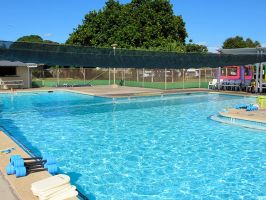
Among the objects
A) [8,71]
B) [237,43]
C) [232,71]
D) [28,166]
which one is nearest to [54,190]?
[28,166]

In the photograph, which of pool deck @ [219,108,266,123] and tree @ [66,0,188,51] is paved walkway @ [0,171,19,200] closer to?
pool deck @ [219,108,266,123]

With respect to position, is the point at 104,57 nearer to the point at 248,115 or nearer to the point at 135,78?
the point at 248,115

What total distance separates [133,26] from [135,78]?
302 inches

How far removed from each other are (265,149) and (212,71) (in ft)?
68.8

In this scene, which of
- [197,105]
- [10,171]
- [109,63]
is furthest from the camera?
[197,105]

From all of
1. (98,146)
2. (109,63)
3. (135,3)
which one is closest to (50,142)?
(98,146)

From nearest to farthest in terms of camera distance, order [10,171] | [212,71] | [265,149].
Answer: [10,171] → [265,149] → [212,71]

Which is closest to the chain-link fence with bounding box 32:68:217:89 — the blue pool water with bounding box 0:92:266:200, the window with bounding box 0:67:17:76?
the window with bounding box 0:67:17:76

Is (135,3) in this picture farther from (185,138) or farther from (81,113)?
(185,138)

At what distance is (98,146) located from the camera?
8.98 m

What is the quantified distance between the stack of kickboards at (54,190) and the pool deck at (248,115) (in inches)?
316

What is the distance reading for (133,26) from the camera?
3341 cm

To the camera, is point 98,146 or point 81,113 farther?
point 81,113

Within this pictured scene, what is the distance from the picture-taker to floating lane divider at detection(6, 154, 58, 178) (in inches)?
Answer: 207
